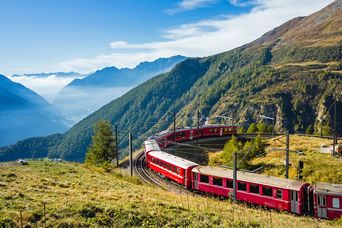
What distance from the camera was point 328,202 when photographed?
82.9ft

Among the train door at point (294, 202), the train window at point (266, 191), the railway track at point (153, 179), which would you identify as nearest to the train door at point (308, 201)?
the train door at point (294, 202)

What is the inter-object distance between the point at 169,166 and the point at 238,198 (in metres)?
13.3

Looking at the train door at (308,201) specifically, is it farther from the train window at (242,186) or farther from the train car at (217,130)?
the train car at (217,130)

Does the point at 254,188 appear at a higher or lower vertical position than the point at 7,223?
lower

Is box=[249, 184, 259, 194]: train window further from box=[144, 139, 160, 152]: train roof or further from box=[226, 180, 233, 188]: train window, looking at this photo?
box=[144, 139, 160, 152]: train roof

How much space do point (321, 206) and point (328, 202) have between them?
63 centimetres

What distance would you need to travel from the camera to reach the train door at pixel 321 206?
25.4 meters

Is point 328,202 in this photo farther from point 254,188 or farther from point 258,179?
point 254,188

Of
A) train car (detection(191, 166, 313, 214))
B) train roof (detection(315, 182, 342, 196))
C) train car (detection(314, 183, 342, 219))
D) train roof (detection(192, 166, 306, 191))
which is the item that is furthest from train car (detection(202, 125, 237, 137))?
train car (detection(314, 183, 342, 219))

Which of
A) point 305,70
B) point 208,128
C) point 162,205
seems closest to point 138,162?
point 208,128

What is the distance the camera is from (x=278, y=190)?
28047 mm

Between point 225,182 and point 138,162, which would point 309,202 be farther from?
point 138,162

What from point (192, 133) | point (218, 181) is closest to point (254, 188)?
point (218, 181)

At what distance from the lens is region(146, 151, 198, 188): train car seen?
38259mm
